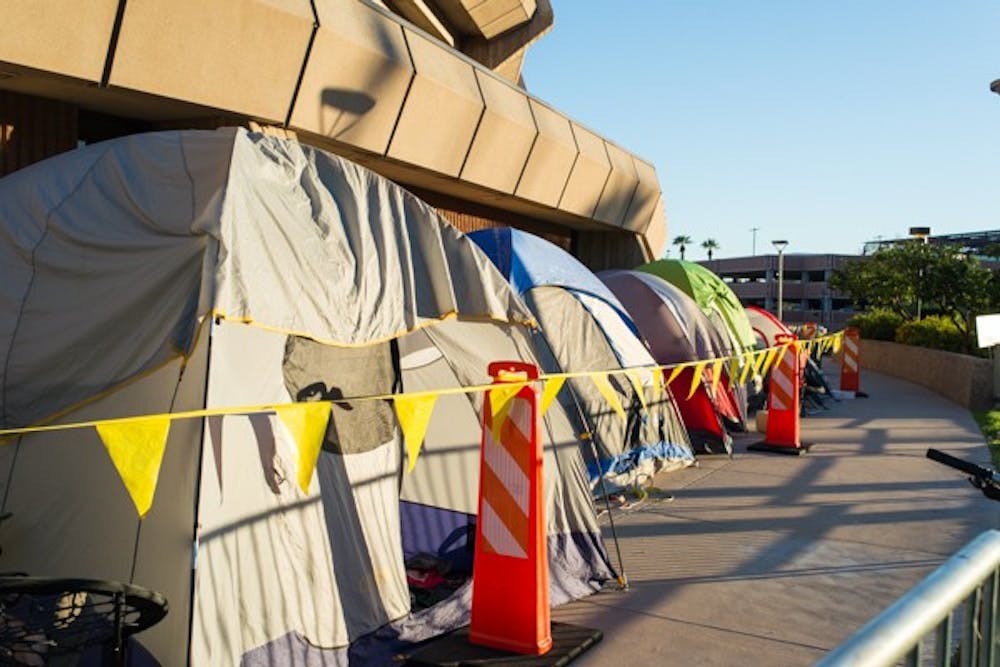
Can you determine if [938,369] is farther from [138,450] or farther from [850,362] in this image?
[138,450]

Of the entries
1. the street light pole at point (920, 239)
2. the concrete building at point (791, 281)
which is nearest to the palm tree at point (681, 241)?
the concrete building at point (791, 281)

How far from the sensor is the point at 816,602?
6359mm

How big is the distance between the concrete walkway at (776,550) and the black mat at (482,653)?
0.11m

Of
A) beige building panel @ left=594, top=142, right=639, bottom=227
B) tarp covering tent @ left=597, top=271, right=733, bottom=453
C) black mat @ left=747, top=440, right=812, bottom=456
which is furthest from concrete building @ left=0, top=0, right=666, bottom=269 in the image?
black mat @ left=747, top=440, right=812, bottom=456

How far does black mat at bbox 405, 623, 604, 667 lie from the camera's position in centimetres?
502

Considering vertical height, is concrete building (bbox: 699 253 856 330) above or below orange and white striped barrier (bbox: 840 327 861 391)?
above

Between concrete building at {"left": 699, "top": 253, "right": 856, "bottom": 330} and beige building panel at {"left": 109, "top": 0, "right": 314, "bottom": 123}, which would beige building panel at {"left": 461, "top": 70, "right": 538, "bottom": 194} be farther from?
concrete building at {"left": 699, "top": 253, "right": 856, "bottom": 330}

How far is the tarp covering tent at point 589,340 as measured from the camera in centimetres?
902

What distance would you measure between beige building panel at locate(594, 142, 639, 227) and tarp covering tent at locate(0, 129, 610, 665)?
1471 cm

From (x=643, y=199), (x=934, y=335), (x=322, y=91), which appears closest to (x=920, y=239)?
(x=934, y=335)

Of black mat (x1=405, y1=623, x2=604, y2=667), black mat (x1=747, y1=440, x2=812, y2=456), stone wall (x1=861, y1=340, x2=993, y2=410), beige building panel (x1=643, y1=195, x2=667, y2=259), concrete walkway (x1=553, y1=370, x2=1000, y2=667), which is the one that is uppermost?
beige building panel (x1=643, y1=195, x2=667, y2=259)

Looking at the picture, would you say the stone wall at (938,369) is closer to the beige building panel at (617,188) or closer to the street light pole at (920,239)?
the street light pole at (920,239)

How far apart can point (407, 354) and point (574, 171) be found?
1207 centimetres

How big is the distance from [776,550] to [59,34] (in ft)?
25.2
